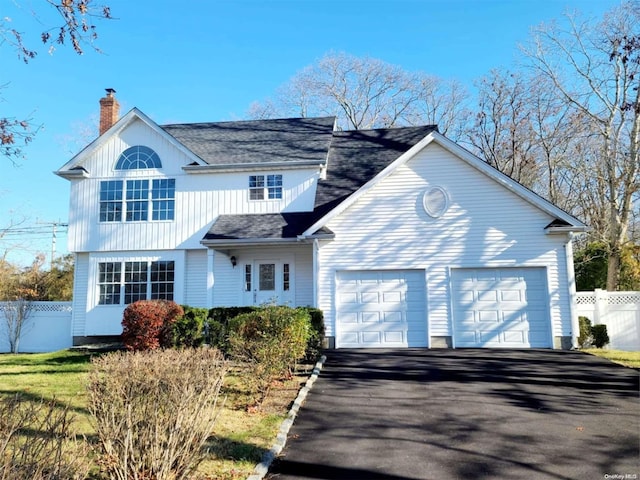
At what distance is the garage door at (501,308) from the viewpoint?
13.4 metres

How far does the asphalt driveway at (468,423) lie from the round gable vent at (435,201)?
16.2 ft

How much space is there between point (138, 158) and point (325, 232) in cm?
884

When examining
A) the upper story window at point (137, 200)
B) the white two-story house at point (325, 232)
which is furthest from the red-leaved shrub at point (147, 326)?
the upper story window at point (137, 200)

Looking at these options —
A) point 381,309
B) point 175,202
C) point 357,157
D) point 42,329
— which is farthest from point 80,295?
point 357,157

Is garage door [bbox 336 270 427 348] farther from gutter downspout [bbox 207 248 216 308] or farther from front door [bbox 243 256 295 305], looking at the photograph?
gutter downspout [bbox 207 248 216 308]

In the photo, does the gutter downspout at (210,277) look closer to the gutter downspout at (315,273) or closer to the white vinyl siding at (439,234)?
the gutter downspout at (315,273)

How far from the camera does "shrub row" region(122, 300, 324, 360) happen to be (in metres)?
12.6

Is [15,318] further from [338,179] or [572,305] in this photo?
[572,305]

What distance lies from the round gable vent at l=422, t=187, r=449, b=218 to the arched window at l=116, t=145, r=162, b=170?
10.6 meters

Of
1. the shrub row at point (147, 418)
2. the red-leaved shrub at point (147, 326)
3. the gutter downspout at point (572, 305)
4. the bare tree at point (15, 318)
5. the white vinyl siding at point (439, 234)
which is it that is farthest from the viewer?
the bare tree at point (15, 318)

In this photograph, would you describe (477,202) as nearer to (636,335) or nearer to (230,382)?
(636,335)

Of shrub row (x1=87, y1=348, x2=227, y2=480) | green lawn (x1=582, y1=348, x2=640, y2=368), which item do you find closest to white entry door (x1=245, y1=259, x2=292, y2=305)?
green lawn (x1=582, y1=348, x2=640, y2=368)

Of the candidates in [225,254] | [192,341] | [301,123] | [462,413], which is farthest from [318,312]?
→ [301,123]

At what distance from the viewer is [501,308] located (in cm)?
1359
